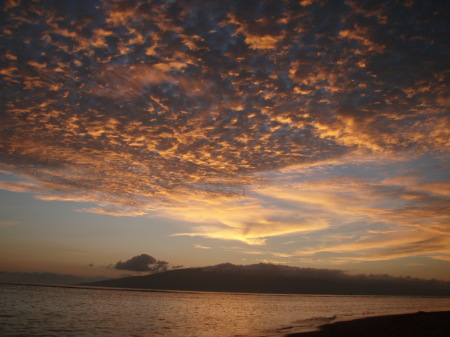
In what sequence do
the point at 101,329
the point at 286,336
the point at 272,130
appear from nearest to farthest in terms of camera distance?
the point at 286,336, the point at 101,329, the point at 272,130

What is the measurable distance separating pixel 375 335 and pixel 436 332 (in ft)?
17.2

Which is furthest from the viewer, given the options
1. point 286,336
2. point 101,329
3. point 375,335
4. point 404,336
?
point 101,329

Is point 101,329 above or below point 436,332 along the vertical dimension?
below

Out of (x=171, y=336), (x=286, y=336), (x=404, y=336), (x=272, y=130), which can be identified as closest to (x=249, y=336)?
(x=286, y=336)

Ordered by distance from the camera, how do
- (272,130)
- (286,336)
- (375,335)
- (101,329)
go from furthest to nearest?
(272,130)
(101,329)
(286,336)
(375,335)

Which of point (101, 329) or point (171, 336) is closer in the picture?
point (171, 336)

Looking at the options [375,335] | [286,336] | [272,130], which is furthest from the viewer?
[272,130]

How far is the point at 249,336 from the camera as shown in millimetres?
28969

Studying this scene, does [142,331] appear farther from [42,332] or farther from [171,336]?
[42,332]

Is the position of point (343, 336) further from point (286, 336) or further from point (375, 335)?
point (286, 336)

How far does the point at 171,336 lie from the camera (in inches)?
1138

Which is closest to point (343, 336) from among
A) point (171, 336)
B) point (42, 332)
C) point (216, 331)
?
point (216, 331)

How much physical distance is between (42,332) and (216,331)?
17.9 meters

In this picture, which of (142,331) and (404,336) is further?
(142,331)
